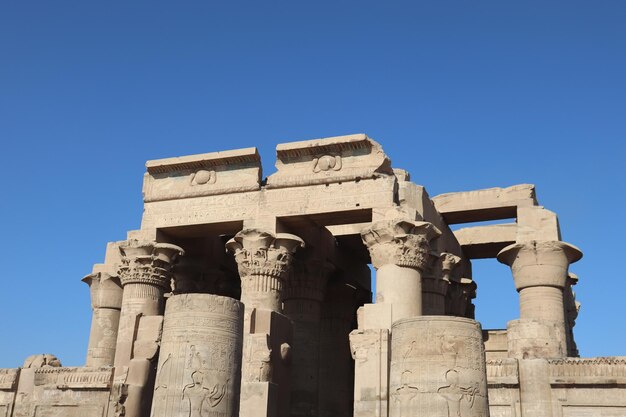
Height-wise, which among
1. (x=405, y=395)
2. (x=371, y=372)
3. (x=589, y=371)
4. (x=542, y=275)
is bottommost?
(x=405, y=395)

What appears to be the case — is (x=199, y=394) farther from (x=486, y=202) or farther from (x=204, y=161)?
(x=486, y=202)

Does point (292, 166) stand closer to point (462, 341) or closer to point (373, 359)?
point (373, 359)

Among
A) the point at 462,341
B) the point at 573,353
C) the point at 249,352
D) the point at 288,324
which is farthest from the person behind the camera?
the point at 573,353

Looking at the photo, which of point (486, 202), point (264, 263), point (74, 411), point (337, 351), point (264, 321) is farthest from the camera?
point (337, 351)

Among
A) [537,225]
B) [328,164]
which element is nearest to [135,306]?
[328,164]

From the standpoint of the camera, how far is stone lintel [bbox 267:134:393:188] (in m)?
19.6

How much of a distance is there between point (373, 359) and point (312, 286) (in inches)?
205

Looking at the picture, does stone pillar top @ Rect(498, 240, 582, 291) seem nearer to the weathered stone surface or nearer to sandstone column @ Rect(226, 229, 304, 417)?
the weathered stone surface

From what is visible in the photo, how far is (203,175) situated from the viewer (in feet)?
A: 70.1

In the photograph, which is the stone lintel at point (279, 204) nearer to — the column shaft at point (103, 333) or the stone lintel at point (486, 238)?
the column shaft at point (103, 333)

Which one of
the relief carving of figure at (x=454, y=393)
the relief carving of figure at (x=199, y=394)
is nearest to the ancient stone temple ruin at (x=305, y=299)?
the relief carving of figure at (x=199, y=394)

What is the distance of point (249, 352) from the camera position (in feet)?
55.1

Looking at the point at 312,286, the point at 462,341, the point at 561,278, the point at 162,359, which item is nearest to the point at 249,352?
the point at 162,359

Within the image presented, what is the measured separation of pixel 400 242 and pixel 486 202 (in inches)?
220
